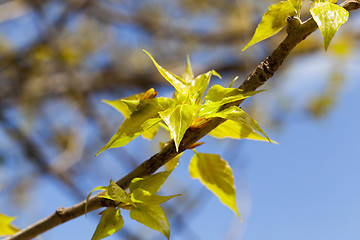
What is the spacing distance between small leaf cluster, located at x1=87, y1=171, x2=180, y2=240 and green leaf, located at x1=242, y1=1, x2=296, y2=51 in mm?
164

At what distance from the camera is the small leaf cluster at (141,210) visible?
0.35 meters

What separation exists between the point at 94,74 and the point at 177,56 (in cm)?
66

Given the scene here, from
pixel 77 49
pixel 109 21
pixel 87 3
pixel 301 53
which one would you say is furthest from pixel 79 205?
pixel 77 49

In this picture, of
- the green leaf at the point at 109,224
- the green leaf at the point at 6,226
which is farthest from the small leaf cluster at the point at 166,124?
the green leaf at the point at 6,226

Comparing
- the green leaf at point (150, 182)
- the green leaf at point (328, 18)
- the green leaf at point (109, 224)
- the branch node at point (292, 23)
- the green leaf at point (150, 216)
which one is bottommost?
the green leaf at point (150, 216)

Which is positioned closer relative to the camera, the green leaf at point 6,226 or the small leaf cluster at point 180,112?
the small leaf cluster at point 180,112

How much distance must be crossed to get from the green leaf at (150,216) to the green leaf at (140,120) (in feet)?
0.23

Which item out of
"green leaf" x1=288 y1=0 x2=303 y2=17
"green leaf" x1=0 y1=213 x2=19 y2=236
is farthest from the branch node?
"green leaf" x1=0 y1=213 x2=19 y2=236

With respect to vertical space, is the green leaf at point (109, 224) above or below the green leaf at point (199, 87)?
below

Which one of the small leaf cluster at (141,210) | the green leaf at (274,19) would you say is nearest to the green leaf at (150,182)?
the small leaf cluster at (141,210)

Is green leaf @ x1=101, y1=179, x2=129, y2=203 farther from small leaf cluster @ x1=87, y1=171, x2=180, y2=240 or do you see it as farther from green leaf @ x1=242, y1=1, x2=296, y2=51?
green leaf @ x1=242, y1=1, x2=296, y2=51

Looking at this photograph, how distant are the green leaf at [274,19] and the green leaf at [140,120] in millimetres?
100

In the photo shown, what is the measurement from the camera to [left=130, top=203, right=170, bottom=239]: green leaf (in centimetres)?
35

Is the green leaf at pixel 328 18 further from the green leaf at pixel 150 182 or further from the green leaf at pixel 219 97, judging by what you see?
the green leaf at pixel 150 182
